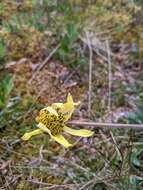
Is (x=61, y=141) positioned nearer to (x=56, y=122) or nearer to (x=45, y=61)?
(x=56, y=122)

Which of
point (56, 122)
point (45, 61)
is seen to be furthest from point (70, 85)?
point (56, 122)

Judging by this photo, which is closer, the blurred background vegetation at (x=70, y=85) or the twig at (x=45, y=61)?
the blurred background vegetation at (x=70, y=85)

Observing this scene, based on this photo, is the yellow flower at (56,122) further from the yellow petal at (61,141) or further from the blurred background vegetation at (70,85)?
the blurred background vegetation at (70,85)

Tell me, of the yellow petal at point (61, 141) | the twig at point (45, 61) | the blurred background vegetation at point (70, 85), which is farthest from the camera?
the twig at point (45, 61)

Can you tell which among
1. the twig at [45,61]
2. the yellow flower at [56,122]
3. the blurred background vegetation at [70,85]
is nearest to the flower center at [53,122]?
the yellow flower at [56,122]

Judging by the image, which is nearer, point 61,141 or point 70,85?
point 61,141
